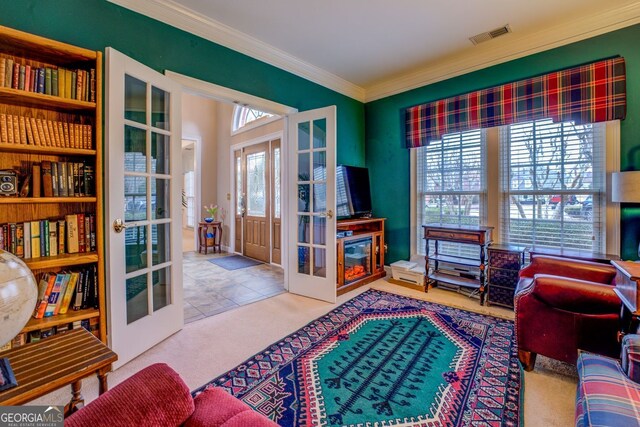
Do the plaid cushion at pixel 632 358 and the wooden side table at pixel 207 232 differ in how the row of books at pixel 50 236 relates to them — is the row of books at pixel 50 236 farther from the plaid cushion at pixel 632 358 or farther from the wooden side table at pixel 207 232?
the wooden side table at pixel 207 232

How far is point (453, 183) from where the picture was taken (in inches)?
150

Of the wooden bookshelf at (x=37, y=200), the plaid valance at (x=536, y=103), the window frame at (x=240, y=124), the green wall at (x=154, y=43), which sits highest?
the window frame at (x=240, y=124)

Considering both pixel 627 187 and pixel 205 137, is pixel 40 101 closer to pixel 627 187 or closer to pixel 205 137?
pixel 627 187

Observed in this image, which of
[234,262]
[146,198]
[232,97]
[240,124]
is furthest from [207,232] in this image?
[146,198]

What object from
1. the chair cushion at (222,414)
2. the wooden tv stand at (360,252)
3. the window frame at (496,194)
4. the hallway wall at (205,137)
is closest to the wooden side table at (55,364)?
the chair cushion at (222,414)

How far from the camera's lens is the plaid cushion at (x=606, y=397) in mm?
968

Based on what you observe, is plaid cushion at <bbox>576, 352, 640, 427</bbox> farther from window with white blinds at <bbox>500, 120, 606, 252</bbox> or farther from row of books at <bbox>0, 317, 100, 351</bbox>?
row of books at <bbox>0, 317, 100, 351</bbox>

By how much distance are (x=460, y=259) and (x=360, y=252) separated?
1.24 metres

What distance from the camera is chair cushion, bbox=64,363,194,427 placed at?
28.5 inches

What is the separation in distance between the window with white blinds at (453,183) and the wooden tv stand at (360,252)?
604 millimetres

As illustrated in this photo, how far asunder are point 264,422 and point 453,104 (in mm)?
3924

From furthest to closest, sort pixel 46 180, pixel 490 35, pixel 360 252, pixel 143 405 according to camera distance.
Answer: pixel 360 252 → pixel 490 35 → pixel 46 180 → pixel 143 405

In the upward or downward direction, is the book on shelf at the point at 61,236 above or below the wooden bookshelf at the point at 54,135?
below

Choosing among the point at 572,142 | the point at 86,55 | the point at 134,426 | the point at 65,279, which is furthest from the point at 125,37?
the point at 572,142
